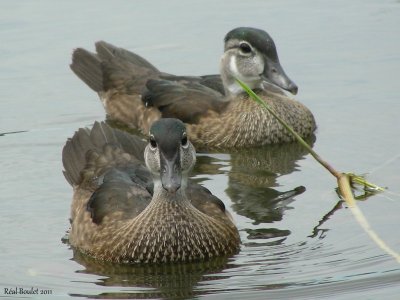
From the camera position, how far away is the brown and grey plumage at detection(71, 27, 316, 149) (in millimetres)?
15273

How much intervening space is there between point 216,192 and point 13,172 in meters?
2.21

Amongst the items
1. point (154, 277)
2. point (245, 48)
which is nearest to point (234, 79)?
point (245, 48)

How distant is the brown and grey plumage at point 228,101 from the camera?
15273mm

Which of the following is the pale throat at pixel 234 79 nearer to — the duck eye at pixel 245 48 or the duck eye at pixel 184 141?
the duck eye at pixel 245 48

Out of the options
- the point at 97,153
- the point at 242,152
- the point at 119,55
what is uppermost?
the point at 119,55

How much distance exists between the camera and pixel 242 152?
15.1 metres

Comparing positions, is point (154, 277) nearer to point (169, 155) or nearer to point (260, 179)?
point (169, 155)

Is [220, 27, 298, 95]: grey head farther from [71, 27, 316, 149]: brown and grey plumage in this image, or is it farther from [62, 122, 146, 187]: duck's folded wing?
[62, 122, 146, 187]: duck's folded wing

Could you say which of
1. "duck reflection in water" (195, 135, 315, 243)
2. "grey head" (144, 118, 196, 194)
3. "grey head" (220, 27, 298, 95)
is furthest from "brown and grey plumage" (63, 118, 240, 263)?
"grey head" (220, 27, 298, 95)

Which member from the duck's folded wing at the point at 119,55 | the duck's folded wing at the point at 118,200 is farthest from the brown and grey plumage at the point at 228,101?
the duck's folded wing at the point at 118,200

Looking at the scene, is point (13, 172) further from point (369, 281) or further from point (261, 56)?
point (369, 281)

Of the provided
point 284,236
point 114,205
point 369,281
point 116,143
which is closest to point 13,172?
point 116,143

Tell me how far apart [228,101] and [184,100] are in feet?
1.90

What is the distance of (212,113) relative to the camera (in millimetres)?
15539
